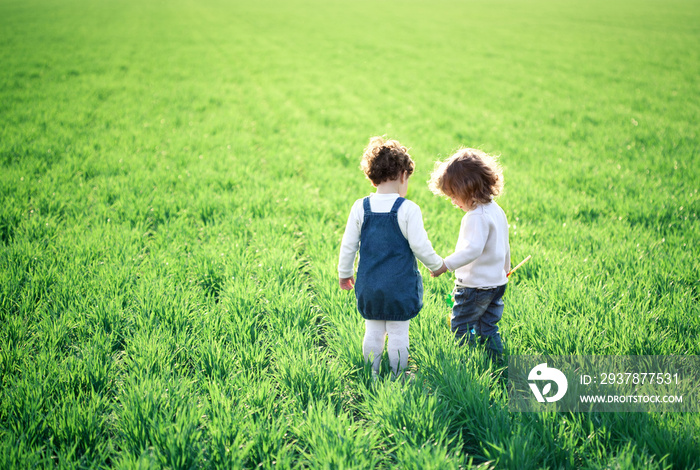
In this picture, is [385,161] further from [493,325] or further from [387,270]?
[493,325]

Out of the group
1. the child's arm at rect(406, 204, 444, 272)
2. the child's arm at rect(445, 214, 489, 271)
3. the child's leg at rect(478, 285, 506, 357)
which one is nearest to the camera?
the child's arm at rect(406, 204, 444, 272)

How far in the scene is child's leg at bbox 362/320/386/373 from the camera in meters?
2.40

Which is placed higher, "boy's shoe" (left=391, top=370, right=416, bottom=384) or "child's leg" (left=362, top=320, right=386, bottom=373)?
"child's leg" (left=362, top=320, right=386, bottom=373)

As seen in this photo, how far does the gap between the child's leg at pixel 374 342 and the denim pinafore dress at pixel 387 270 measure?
12cm

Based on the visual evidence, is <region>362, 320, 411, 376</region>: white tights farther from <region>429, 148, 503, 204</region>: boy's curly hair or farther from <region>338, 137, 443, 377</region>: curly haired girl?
<region>429, 148, 503, 204</region>: boy's curly hair

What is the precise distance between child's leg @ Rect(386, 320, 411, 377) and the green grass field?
0.16 metres

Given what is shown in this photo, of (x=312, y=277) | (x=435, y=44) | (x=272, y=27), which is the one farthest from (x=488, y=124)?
(x=272, y=27)

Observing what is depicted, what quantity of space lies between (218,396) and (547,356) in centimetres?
193

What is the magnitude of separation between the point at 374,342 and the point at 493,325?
778 millimetres

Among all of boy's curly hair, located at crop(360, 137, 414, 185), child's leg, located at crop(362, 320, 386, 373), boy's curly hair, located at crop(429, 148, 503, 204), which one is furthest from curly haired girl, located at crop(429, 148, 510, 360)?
child's leg, located at crop(362, 320, 386, 373)

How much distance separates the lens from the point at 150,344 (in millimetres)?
2480

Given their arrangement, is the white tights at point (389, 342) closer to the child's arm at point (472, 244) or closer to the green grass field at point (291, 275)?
the green grass field at point (291, 275)

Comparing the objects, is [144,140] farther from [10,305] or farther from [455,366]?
[455,366]

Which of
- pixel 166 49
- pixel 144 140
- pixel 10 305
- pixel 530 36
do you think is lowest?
pixel 10 305
